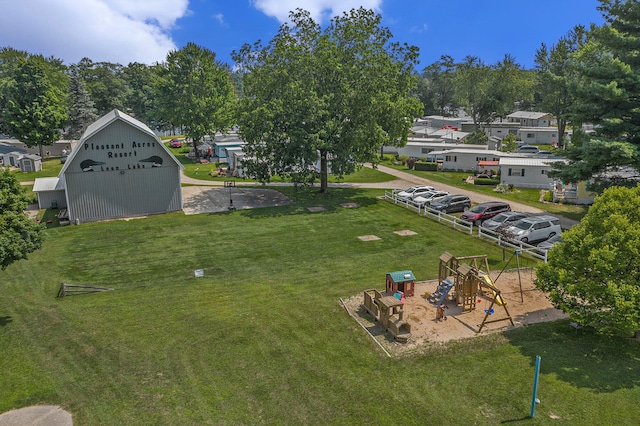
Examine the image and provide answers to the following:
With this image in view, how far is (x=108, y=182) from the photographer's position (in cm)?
3425

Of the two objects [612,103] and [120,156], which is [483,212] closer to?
[612,103]

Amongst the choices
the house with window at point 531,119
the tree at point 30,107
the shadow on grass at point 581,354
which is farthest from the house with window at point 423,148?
the tree at point 30,107

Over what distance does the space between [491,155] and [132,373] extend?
51.2m

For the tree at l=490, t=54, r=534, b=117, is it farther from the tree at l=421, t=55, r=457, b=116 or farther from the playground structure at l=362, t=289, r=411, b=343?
the playground structure at l=362, t=289, r=411, b=343

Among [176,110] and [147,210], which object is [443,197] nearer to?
[147,210]

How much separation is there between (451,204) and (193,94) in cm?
4506

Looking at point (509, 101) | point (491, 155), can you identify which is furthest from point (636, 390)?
point (509, 101)

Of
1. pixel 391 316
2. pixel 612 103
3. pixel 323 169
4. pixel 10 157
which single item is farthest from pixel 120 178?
pixel 10 157

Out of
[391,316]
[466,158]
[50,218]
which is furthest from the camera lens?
[466,158]

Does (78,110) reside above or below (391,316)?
above

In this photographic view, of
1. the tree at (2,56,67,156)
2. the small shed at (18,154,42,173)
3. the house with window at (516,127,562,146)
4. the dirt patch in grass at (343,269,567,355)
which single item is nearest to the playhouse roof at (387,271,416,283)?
the dirt patch in grass at (343,269,567,355)

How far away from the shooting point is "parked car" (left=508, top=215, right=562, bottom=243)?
27.0m

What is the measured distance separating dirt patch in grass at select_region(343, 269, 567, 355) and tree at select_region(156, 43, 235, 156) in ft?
168

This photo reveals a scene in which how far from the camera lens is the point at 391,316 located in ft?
53.3
